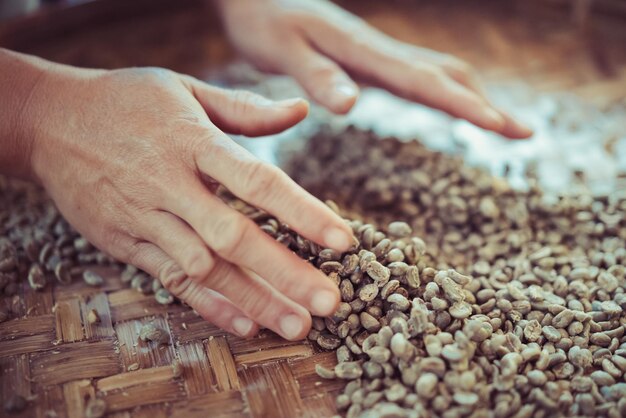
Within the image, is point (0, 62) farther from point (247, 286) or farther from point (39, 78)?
point (247, 286)

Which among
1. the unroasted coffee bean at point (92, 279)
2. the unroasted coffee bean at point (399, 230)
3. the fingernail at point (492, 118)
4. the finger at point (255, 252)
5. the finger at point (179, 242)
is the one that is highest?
the fingernail at point (492, 118)

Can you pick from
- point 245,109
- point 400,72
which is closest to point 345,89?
point 400,72

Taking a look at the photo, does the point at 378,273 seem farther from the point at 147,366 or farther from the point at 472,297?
the point at 147,366

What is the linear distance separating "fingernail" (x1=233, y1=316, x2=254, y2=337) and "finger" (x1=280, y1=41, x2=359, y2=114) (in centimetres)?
62

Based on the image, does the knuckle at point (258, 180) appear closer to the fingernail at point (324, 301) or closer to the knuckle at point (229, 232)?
the knuckle at point (229, 232)

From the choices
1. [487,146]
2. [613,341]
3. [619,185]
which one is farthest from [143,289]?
[619,185]

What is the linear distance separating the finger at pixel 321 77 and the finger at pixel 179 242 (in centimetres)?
58

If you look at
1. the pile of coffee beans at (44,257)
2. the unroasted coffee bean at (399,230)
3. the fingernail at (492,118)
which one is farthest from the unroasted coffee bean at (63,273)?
the fingernail at (492,118)

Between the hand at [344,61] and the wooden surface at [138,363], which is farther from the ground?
the hand at [344,61]

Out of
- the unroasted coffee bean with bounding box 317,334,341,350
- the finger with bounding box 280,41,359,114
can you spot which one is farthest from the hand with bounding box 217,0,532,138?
the unroasted coffee bean with bounding box 317,334,341,350

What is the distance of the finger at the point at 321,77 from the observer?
1.55 m

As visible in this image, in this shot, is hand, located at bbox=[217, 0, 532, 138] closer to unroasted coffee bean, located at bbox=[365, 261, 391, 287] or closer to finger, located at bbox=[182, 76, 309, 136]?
finger, located at bbox=[182, 76, 309, 136]

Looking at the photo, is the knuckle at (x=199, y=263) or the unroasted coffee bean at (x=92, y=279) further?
the unroasted coffee bean at (x=92, y=279)

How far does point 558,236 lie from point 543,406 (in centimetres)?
55
